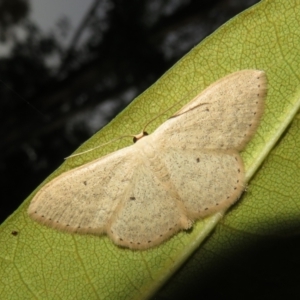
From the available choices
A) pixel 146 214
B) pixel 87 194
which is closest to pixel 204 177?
pixel 146 214

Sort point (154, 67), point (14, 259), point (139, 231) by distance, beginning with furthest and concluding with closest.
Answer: point (154, 67), point (139, 231), point (14, 259)

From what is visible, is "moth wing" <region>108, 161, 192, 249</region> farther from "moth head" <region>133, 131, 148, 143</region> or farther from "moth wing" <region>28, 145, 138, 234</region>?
"moth head" <region>133, 131, 148, 143</region>

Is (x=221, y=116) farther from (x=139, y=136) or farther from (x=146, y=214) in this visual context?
(x=146, y=214)

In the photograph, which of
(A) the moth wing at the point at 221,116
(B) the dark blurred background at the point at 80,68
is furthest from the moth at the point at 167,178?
(B) the dark blurred background at the point at 80,68

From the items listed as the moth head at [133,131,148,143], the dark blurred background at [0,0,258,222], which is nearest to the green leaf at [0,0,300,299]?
the moth head at [133,131,148,143]

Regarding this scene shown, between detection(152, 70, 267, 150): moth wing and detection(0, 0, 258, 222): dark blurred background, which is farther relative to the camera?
detection(0, 0, 258, 222): dark blurred background

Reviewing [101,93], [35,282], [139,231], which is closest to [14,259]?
[35,282]

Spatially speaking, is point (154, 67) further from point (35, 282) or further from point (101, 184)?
point (35, 282)
